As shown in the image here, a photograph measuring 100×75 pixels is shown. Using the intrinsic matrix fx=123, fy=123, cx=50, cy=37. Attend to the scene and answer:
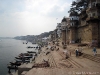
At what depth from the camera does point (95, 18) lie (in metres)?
23.4

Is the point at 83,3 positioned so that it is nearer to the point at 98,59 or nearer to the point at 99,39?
the point at 99,39

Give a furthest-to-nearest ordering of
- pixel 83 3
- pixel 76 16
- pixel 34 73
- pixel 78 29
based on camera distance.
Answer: pixel 83 3
pixel 76 16
pixel 78 29
pixel 34 73

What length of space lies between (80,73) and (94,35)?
15946 millimetres

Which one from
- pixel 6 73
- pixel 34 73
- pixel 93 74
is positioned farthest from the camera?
pixel 6 73

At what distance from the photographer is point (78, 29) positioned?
35906 millimetres

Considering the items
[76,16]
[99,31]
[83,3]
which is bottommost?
[99,31]

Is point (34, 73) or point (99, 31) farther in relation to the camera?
point (99, 31)

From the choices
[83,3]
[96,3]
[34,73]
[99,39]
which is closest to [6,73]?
[34,73]

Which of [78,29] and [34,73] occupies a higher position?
[78,29]

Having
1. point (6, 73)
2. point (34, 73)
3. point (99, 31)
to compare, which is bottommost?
point (6, 73)

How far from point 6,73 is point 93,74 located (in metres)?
21.8

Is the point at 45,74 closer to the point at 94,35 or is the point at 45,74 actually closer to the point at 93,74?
the point at 93,74

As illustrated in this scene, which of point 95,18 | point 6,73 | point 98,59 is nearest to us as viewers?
point 98,59

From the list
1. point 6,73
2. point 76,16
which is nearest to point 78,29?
point 76,16
